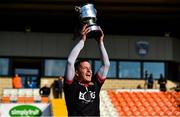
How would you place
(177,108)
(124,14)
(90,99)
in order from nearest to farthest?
(90,99) → (177,108) → (124,14)

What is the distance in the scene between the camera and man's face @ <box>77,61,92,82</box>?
16.8ft

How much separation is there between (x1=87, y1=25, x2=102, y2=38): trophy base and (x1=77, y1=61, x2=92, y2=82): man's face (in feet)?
1.14

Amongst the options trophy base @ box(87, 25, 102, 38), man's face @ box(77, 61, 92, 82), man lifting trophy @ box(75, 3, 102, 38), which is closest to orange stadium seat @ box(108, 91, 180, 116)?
man lifting trophy @ box(75, 3, 102, 38)

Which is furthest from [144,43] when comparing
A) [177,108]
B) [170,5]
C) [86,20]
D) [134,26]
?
[86,20]

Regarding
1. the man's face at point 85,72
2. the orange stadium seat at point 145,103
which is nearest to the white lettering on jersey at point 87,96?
the man's face at point 85,72

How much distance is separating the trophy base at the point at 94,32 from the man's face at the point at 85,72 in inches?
13.6

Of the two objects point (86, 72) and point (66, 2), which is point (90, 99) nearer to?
point (86, 72)

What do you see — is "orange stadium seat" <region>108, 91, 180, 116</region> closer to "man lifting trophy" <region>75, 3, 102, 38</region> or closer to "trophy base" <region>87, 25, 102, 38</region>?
"man lifting trophy" <region>75, 3, 102, 38</region>

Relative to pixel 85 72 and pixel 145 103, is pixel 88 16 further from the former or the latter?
pixel 145 103

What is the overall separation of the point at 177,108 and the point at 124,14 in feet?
25.1

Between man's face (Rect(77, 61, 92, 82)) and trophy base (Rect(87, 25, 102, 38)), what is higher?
trophy base (Rect(87, 25, 102, 38))

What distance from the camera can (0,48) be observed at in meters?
28.2

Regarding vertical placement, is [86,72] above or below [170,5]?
below

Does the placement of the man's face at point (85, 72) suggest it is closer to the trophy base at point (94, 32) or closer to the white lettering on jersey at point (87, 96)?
the white lettering on jersey at point (87, 96)
